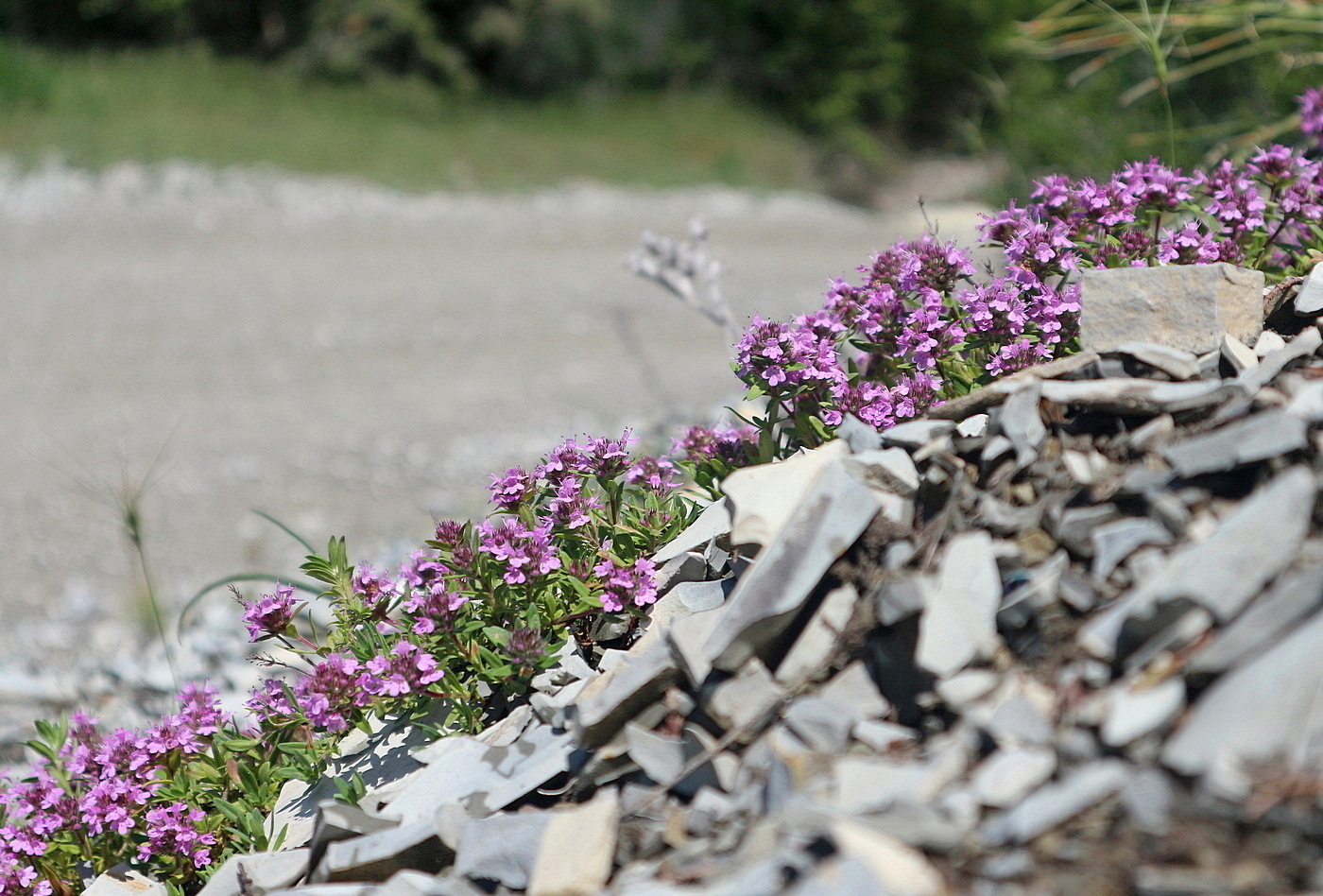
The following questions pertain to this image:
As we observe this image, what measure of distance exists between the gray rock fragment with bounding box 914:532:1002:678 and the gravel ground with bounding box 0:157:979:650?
109 inches

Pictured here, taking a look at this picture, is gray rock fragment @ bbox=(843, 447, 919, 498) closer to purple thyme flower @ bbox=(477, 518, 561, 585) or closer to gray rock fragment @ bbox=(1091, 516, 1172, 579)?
gray rock fragment @ bbox=(1091, 516, 1172, 579)

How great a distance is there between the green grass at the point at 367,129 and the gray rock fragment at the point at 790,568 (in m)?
14.0

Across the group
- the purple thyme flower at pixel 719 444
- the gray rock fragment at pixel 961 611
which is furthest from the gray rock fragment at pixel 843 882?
the purple thyme flower at pixel 719 444

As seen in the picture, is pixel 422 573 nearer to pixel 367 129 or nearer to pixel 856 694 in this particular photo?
pixel 856 694

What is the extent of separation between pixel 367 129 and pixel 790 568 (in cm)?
1690

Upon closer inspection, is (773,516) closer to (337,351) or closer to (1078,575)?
(1078,575)

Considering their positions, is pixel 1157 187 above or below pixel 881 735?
above

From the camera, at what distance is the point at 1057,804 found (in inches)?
62.1

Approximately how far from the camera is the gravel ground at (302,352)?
659cm

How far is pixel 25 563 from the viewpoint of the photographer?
6.30 meters

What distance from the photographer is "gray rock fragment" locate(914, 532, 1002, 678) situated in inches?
75.3

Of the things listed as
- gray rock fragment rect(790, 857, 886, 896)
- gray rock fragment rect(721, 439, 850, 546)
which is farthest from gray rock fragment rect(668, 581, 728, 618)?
gray rock fragment rect(790, 857, 886, 896)

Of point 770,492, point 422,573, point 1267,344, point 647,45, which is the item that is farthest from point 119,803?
point 647,45

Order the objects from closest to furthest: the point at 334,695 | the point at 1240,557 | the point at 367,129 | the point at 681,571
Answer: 1. the point at 1240,557
2. the point at 334,695
3. the point at 681,571
4. the point at 367,129
